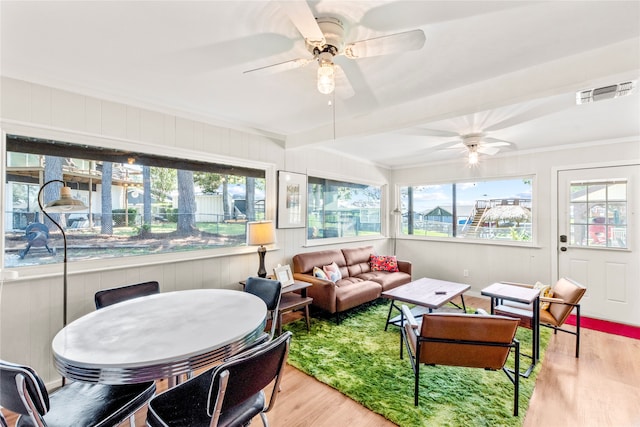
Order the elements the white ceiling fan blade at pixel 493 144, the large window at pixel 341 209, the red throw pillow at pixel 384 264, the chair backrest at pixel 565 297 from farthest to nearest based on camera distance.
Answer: the red throw pillow at pixel 384 264, the large window at pixel 341 209, the white ceiling fan blade at pixel 493 144, the chair backrest at pixel 565 297

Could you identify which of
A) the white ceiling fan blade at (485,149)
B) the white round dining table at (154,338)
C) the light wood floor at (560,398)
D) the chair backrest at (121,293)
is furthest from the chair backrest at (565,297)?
the chair backrest at (121,293)

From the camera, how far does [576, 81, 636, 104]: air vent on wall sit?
188 centimetres

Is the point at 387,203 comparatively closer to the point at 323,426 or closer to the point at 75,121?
the point at 323,426

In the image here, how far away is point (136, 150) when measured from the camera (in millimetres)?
2703

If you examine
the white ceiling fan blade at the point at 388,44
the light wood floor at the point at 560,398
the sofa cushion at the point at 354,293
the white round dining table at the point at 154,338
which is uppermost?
the white ceiling fan blade at the point at 388,44

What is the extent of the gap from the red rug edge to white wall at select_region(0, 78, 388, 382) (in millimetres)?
4084

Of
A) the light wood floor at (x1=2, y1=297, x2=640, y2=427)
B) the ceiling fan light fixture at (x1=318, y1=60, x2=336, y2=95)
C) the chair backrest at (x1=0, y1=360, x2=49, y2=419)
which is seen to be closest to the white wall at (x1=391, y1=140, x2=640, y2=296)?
the light wood floor at (x1=2, y1=297, x2=640, y2=427)

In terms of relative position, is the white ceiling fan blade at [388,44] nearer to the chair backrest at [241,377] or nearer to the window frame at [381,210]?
the chair backrest at [241,377]

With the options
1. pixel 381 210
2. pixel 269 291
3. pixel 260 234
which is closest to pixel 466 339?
pixel 269 291

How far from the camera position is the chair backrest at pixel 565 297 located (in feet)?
8.65

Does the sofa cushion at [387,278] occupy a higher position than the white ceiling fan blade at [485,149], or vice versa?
the white ceiling fan blade at [485,149]

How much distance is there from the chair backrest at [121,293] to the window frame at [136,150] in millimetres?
402

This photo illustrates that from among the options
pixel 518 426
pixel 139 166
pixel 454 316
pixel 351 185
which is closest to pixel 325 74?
pixel 454 316

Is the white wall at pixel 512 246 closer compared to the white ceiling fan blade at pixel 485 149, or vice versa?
the white ceiling fan blade at pixel 485 149
